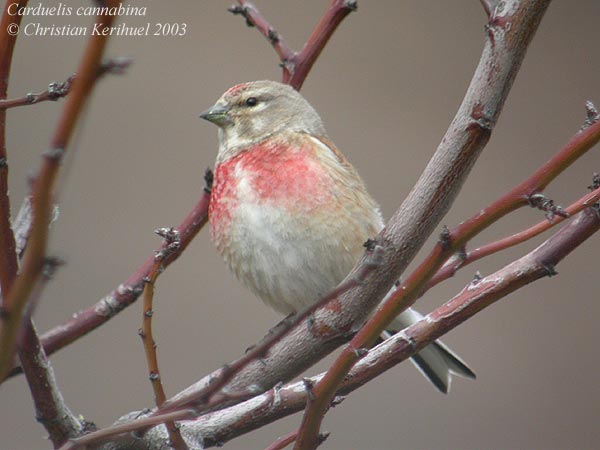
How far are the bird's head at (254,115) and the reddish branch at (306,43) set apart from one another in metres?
0.71

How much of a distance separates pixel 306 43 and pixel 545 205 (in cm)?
116

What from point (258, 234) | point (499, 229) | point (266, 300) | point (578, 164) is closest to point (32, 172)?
point (258, 234)

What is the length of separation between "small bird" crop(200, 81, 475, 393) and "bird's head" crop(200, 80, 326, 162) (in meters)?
0.02

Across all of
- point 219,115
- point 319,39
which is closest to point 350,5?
point 319,39

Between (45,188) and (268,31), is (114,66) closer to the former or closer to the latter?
(45,188)

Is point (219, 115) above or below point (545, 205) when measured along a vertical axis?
above

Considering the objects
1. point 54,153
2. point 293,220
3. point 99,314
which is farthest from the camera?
point 293,220

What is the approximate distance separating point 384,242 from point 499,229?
10.4 ft

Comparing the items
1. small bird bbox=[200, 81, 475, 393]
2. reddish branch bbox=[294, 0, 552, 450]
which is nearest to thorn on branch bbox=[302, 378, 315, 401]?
reddish branch bbox=[294, 0, 552, 450]

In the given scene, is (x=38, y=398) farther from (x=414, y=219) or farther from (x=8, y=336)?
(x=414, y=219)

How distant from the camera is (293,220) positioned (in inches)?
99.3

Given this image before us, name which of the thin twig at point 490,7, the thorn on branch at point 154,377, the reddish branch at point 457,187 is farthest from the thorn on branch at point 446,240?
the thorn on branch at point 154,377

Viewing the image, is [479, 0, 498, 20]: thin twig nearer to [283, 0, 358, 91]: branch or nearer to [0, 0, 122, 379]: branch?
[0, 0, 122, 379]: branch

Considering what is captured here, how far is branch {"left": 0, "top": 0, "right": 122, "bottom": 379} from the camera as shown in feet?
2.47
